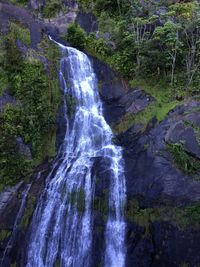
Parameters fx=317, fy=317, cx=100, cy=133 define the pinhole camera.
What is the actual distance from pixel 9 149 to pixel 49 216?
3660 mm

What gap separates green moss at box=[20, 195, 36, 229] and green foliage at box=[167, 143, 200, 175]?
6127 mm

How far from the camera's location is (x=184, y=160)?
1259 cm

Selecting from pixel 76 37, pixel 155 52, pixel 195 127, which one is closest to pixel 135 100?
pixel 155 52

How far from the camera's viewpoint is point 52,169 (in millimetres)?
14234

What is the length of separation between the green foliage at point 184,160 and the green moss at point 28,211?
6.13 meters

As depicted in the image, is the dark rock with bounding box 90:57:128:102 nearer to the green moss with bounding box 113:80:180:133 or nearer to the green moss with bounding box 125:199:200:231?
the green moss with bounding box 113:80:180:133

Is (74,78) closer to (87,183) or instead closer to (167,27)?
(167,27)

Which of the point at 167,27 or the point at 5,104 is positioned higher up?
the point at 167,27

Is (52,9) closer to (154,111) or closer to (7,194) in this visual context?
(154,111)

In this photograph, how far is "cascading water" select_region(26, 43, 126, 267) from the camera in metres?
11.8

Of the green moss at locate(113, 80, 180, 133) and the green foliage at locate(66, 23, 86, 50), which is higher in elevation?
the green foliage at locate(66, 23, 86, 50)

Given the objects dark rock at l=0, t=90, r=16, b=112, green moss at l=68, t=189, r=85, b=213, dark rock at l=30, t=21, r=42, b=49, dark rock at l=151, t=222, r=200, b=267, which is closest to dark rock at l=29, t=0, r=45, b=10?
dark rock at l=30, t=21, r=42, b=49

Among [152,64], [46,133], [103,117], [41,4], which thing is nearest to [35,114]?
[46,133]

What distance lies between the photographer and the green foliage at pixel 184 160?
40.9ft
